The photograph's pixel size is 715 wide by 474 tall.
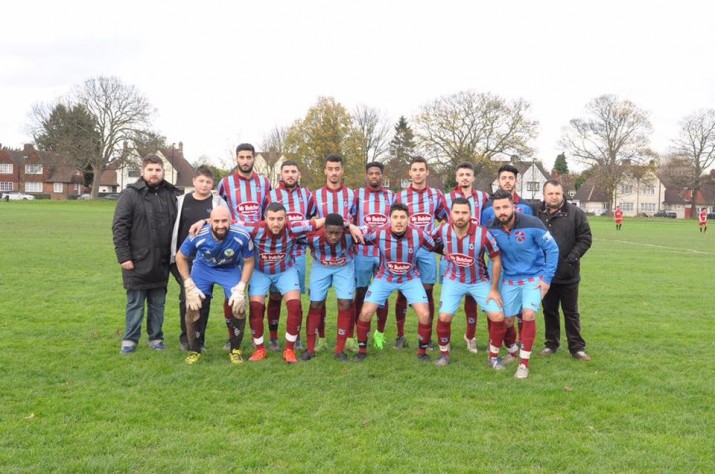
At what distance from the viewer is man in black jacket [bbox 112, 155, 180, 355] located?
19.1 feet

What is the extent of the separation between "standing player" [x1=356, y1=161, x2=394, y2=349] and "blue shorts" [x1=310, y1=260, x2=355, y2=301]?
1.08 feet

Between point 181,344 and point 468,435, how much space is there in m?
3.44

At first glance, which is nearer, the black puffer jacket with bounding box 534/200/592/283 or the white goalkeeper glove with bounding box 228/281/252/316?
the white goalkeeper glove with bounding box 228/281/252/316

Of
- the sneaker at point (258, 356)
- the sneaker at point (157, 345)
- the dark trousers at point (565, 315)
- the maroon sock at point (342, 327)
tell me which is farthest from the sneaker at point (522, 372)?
the sneaker at point (157, 345)

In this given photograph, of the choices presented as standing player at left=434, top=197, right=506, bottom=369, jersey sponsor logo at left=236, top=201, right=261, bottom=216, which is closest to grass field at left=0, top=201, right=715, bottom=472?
standing player at left=434, top=197, right=506, bottom=369

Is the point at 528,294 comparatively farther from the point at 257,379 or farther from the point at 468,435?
the point at 257,379

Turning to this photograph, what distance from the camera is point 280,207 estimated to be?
18.5 ft

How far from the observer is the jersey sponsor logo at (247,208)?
617cm

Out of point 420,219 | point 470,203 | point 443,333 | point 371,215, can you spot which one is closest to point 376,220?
point 371,215

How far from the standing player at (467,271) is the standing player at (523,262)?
13 cm

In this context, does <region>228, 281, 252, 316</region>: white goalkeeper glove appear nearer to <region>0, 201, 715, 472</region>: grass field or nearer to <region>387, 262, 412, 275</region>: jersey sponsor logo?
<region>0, 201, 715, 472</region>: grass field

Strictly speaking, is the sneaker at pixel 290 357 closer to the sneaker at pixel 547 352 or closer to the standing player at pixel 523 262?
the standing player at pixel 523 262

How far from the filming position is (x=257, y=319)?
576 centimetres

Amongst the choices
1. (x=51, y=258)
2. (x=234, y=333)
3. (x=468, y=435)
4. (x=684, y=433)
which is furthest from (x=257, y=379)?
(x=51, y=258)
